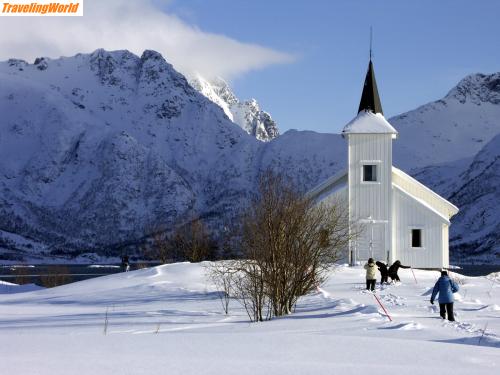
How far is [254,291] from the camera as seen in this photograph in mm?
21266

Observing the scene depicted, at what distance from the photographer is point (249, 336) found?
46.1ft

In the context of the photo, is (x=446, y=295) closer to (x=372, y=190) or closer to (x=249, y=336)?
(x=249, y=336)

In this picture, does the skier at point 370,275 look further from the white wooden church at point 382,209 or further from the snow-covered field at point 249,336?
the white wooden church at point 382,209

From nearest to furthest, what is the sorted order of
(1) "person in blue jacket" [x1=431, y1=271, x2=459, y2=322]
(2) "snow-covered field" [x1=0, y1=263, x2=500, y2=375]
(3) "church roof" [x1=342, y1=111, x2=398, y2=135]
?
(2) "snow-covered field" [x1=0, y1=263, x2=500, y2=375] → (1) "person in blue jacket" [x1=431, y1=271, x2=459, y2=322] → (3) "church roof" [x1=342, y1=111, x2=398, y2=135]

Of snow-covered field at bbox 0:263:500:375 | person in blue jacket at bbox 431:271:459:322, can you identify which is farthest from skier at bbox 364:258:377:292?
person in blue jacket at bbox 431:271:459:322

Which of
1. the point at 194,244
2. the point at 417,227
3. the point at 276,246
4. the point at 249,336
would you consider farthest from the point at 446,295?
the point at 194,244

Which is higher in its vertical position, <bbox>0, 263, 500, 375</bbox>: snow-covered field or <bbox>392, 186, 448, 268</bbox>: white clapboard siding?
<bbox>392, 186, 448, 268</bbox>: white clapboard siding

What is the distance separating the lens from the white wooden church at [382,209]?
137ft

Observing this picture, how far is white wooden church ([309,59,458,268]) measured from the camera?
41.8 meters

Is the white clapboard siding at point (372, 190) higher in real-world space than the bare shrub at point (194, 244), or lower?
higher

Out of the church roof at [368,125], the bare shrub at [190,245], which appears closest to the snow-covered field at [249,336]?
the church roof at [368,125]

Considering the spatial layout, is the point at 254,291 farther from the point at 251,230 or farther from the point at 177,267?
the point at 177,267

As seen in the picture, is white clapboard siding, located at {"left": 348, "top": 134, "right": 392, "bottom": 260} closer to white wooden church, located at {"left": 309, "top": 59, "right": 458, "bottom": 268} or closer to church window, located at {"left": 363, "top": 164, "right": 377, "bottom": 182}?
white wooden church, located at {"left": 309, "top": 59, "right": 458, "bottom": 268}

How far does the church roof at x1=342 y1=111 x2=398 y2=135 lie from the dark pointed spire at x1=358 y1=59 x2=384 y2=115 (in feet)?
3.13
